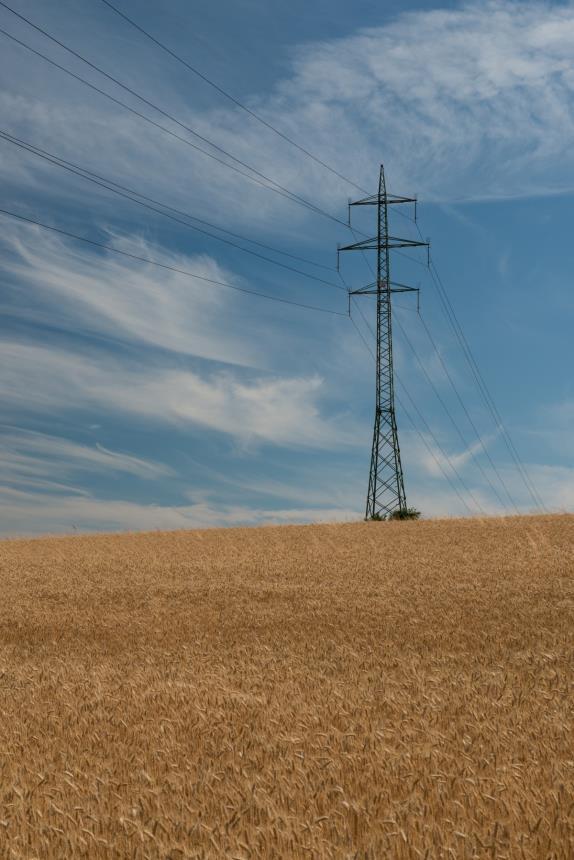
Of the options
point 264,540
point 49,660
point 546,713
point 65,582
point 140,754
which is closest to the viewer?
point 140,754

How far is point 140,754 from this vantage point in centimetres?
565

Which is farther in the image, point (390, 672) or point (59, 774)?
point (390, 672)

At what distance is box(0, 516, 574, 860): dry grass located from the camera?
407cm

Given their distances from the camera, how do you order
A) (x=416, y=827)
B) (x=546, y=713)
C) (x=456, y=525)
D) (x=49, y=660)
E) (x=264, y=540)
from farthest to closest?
1. (x=456, y=525)
2. (x=264, y=540)
3. (x=49, y=660)
4. (x=546, y=713)
5. (x=416, y=827)

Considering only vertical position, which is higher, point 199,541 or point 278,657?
point 199,541

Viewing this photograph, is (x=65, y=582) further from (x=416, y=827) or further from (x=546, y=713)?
(x=416, y=827)

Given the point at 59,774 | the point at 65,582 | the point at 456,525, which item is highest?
the point at 456,525

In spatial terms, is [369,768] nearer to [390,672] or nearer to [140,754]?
[140,754]

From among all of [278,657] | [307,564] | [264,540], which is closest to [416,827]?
[278,657]

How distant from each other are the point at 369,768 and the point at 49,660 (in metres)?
6.03

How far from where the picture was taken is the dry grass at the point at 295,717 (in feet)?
13.4

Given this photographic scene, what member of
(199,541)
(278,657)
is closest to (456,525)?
(199,541)

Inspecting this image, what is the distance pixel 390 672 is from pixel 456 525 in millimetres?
19842

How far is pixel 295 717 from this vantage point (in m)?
6.30
